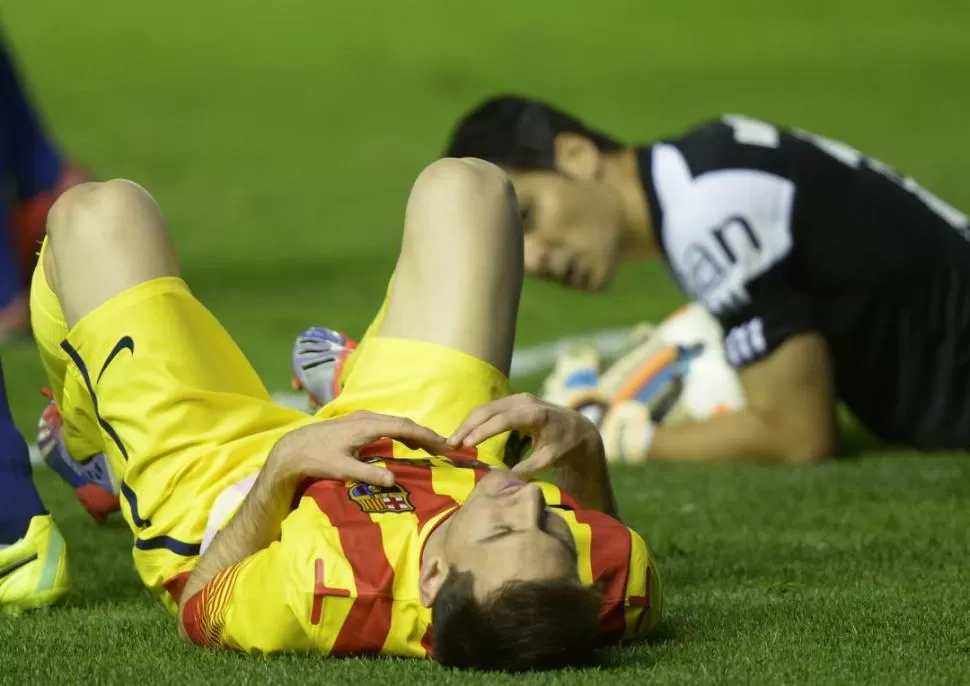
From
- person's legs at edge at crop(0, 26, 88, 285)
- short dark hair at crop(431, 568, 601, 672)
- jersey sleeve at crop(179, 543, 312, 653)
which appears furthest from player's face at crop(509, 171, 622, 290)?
person's legs at edge at crop(0, 26, 88, 285)

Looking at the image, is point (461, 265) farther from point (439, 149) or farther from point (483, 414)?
point (439, 149)

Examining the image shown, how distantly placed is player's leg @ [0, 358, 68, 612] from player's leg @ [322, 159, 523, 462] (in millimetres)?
530

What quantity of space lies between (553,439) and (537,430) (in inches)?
1.5

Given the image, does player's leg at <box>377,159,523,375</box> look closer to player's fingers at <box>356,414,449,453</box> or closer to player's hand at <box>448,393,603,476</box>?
player's hand at <box>448,393,603,476</box>

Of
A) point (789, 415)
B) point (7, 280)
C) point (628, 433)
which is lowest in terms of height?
point (7, 280)

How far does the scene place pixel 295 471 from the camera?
9.04ft

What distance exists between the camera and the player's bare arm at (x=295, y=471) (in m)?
2.72

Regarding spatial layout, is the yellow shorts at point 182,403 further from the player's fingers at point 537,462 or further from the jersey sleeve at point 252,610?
the jersey sleeve at point 252,610

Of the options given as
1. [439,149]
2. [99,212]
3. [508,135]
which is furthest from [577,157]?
[439,149]

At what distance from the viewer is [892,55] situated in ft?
45.1

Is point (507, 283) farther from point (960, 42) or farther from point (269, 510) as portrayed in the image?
point (960, 42)

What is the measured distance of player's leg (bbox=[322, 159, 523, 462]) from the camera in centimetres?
307

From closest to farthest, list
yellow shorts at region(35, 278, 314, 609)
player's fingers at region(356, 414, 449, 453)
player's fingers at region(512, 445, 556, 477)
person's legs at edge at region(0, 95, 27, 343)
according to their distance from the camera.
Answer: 1. player's fingers at region(356, 414, 449, 453)
2. player's fingers at region(512, 445, 556, 477)
3. yellow shorts at region(35, 278, 314, 609)
4. person's legs at edge at region(0, 95, 27, 343)

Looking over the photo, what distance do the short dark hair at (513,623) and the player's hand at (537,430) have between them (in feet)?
0.98
